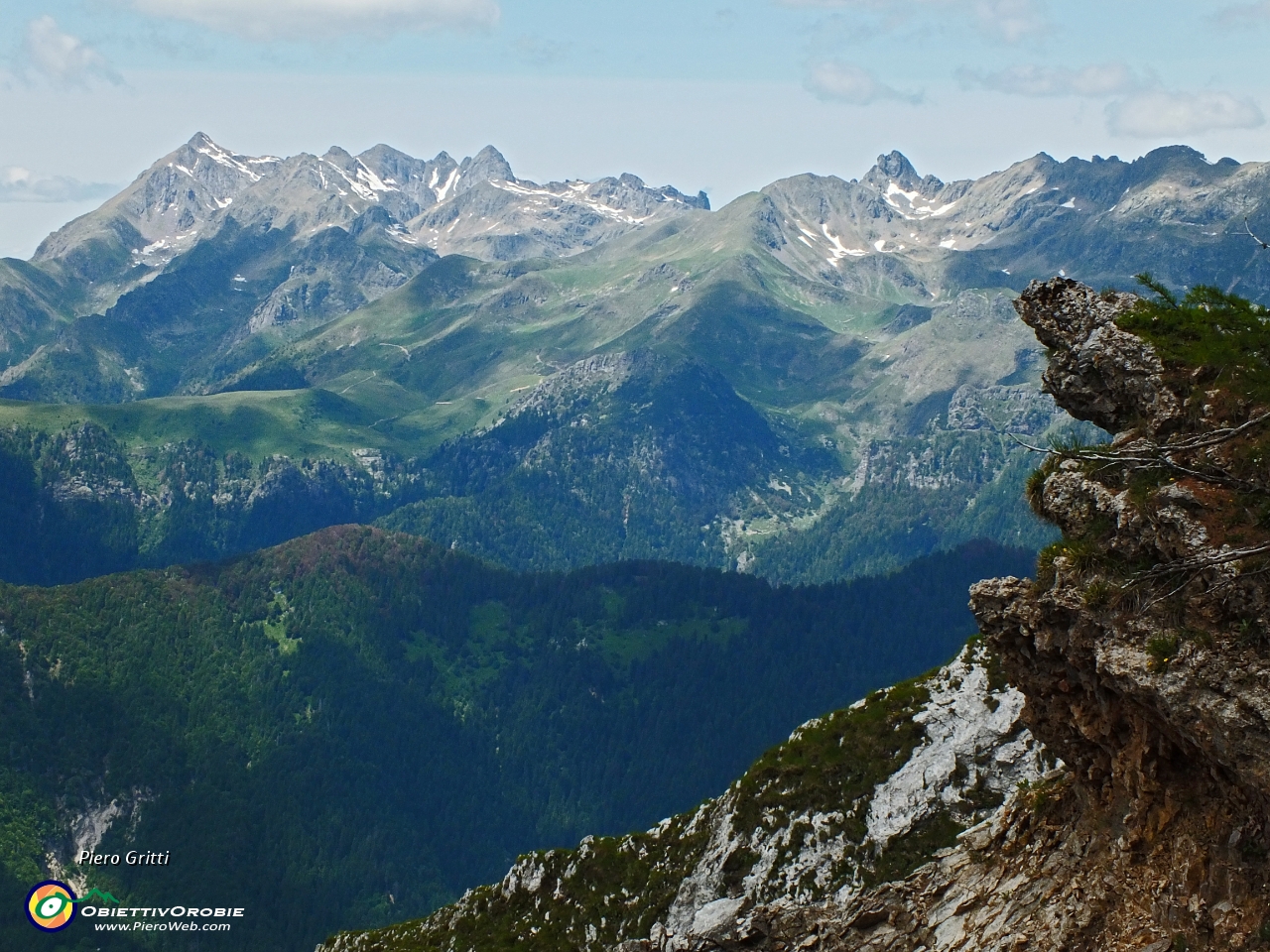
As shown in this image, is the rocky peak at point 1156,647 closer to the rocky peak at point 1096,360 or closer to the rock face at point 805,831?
the rocky peak at point 1096,360

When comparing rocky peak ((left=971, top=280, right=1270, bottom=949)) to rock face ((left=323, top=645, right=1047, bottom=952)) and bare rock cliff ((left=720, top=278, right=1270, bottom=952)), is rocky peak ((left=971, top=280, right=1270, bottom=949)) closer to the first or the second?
bare rock cliff ((left=720, top=278, right=1270, bottom=952))

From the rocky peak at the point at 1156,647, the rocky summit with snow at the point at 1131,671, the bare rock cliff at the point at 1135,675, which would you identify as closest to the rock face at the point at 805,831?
the rocky summit with snow at the point at 1131,671

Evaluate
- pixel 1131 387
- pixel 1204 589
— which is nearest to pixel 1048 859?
pixel 1204 589

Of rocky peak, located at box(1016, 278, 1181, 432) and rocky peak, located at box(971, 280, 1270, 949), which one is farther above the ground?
rocky peak, located at box(1016, 278, 1181, 432)

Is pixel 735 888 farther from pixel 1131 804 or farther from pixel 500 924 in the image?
pixel 1131 804

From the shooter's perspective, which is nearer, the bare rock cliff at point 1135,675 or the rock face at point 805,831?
the bare rock cliff at point 1135,675

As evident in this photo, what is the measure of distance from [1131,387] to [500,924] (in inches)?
3092

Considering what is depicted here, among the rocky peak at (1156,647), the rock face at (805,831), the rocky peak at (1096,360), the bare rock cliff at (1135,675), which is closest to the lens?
the rocky peak at (1156,647)

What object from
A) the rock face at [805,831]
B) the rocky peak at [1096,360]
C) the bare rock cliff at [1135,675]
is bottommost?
the rock face at [805,831]

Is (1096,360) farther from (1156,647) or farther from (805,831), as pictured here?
(805,831)

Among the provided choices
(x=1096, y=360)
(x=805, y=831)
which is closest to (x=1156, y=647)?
(x=1096, y=360)

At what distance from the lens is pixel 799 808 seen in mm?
89312

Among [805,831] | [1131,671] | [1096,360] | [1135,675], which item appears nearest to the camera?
[1135,675]

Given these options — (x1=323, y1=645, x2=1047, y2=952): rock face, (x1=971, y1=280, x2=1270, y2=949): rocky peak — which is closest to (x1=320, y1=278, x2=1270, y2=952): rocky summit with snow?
(x1=971, y1=280, x2=1270, y2=949): rocky peak
